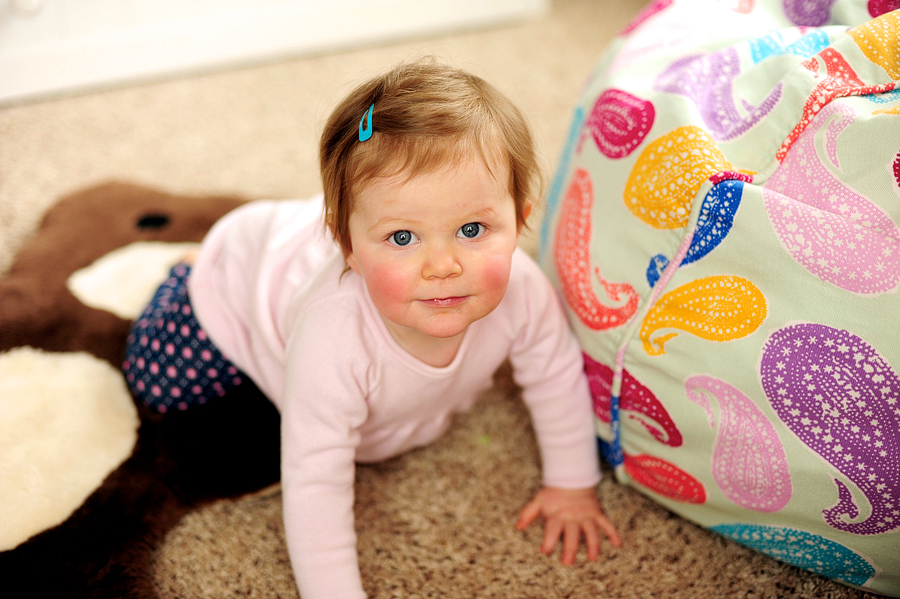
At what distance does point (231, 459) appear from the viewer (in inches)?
34.0

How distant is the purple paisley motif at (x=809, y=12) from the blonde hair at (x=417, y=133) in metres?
0.43

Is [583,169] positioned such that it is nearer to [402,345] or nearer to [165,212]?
[402,345]

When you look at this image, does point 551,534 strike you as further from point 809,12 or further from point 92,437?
point 809,12

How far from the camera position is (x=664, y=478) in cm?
78

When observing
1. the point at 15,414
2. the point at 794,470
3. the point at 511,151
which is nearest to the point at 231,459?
the point at 15,414

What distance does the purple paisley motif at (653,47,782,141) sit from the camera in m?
0.72

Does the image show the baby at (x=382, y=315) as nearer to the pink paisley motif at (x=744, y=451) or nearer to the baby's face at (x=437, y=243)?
the baby's face at (x=437, y=243)

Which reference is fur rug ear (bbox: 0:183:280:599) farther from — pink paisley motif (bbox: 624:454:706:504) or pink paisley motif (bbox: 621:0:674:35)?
pink paisley motif (bbox: 621:0:674:35)

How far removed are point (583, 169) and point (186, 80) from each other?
4.10 ft

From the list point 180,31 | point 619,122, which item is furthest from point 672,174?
point 180,31

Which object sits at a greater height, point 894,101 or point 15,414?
point 894,101

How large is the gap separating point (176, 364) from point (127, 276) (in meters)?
0.28

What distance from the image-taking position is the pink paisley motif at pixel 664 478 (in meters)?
0.76

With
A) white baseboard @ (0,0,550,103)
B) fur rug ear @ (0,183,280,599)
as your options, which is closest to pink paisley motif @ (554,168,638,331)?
fur rug ear @ (0,183,280,599)
